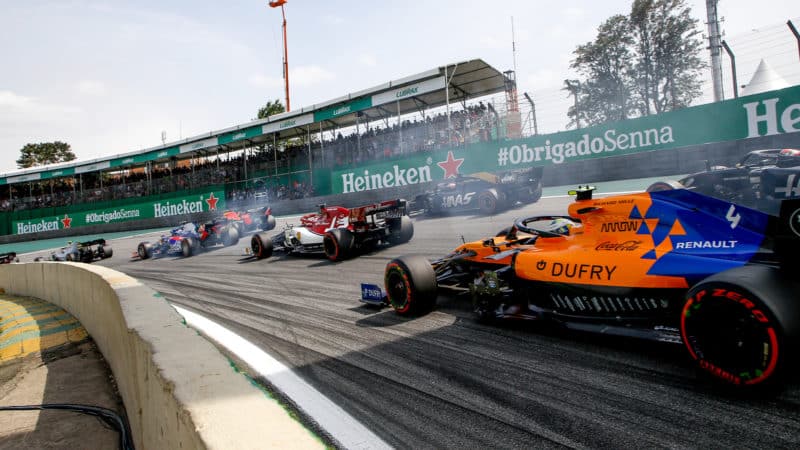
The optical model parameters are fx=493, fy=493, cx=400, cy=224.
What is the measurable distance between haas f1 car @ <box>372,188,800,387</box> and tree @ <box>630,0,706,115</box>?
51.2 feet

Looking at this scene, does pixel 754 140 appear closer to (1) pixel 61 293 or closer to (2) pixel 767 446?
(2) pixel 767 446

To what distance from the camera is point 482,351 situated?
387 centimetres

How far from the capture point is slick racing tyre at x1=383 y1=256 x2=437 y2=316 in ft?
16.4

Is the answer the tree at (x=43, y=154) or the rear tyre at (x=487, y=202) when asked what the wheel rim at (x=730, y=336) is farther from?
the tree at (x=43, y=154)

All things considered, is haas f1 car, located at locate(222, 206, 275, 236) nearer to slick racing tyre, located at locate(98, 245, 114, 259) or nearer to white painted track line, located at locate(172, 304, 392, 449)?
slick racing tyre, located at locate(98, 245, 114, 259)

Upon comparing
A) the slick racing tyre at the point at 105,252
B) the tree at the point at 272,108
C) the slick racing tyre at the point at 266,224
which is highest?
the tree at the point at 272,108

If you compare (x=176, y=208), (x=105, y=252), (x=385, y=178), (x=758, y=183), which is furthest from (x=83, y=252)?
(x=758, y=183)

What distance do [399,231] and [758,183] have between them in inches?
241

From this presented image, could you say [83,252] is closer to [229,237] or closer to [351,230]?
[229,237]

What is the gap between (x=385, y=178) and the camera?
20.1 metres

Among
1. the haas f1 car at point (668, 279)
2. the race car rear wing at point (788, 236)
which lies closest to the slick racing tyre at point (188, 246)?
the haas f1 car at point (668, 279)

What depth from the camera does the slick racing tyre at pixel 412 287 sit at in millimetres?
5008

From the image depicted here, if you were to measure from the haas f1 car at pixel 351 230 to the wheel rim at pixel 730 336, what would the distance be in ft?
24.0

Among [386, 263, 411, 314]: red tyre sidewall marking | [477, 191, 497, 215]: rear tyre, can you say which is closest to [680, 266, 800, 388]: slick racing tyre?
[386, 263, 411, 314]: red tyre sidewall marking
